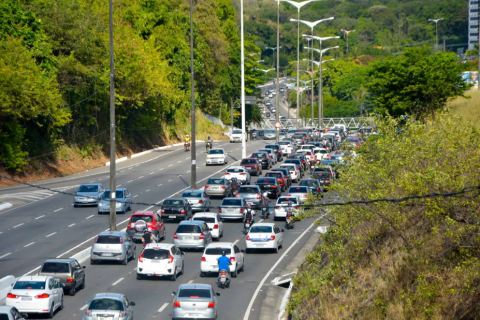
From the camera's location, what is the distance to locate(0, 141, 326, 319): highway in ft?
78.8

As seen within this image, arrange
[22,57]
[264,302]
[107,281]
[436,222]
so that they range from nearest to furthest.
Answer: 1. [436,222]
2. [264,302]
3. [107,281]
4. [22,57]

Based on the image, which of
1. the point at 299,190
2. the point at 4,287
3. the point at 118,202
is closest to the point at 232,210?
the point at 299,190

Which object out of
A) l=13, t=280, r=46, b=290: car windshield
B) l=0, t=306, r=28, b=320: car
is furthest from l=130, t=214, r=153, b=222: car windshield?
l=0, t=306, r=28, b=320: car

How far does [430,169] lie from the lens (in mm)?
18203

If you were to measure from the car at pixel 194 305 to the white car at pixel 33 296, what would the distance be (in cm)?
416

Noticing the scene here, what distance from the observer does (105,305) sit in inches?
769

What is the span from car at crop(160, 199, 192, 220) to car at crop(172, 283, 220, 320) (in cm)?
1643

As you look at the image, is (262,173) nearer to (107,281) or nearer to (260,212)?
(260,212)

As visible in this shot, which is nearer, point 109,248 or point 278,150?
point 109,248

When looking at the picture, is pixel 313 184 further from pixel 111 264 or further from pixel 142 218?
pixel 111 264

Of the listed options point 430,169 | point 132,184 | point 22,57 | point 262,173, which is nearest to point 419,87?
point 262,173

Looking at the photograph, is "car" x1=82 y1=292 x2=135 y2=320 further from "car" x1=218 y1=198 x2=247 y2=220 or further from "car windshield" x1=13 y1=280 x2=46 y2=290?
"car" x1=218 y1=198 x2=247 y2=220

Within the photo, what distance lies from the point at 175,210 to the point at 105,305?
18.0 metres

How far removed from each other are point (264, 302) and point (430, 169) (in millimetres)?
9061
